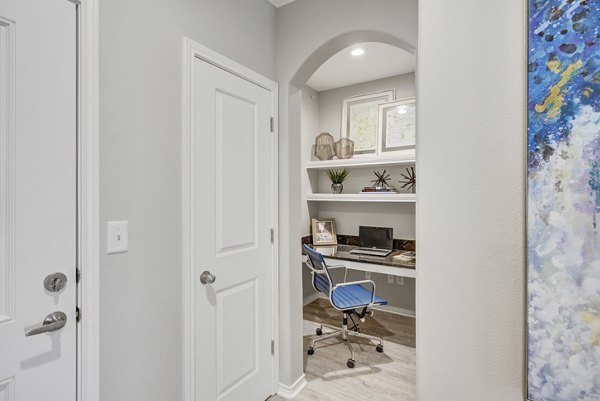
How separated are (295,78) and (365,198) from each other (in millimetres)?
1709

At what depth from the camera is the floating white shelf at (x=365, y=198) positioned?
9.64ft

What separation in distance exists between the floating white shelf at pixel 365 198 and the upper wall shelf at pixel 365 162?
34cm

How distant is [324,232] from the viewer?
363cm

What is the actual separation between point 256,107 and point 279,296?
1.25 metres

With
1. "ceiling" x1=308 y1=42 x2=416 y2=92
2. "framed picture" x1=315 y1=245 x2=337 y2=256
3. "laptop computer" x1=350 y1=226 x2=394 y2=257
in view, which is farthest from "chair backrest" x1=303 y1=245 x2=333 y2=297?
"ceiling" x1=308 y1=42 x2=416 y2=92

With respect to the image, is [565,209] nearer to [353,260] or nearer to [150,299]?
[150,299]

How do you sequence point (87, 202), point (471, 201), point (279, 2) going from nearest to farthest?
point (471, 201) < point (87, 202) < point (279, 2)

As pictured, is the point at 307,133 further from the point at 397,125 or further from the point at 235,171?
the point at 235,171

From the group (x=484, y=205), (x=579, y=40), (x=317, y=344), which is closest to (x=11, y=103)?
(x=484, y=205)

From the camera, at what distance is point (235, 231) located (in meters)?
1.63

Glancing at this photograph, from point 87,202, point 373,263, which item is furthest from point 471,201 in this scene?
point 373,263

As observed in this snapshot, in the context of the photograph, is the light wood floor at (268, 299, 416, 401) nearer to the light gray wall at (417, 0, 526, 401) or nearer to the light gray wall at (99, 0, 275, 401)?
the light gray wall at (99, 0, 275, 401)

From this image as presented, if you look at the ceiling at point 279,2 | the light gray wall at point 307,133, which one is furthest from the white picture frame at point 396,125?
the ceiling at point 279,2

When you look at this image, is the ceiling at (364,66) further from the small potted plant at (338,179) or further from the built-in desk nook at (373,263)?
the built-in desk nook at (373,263)
